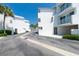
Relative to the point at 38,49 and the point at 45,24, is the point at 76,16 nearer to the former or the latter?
the point at 45,24

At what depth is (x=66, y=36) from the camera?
1858 centimetres

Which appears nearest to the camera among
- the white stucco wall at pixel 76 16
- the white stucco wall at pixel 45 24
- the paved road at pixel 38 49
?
the paved road at pixel 38 49

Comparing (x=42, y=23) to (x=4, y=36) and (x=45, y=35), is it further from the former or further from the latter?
(x=4, y=36)

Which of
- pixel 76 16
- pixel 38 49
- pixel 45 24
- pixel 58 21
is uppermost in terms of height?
pixel 76 16

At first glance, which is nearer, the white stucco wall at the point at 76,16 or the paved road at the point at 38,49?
the paved road at the point at 38,49

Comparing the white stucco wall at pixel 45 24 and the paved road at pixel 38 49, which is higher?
the white stucco wall at pixel 45 24

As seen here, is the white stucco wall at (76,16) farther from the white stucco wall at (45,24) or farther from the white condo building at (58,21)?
the white stucco wall at (45,24)

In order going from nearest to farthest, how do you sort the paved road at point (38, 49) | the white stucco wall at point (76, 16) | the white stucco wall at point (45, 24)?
the paved road at point (38, 49), the white stucco wall at point (45, 24), the white stucco wall at point (76, 16)

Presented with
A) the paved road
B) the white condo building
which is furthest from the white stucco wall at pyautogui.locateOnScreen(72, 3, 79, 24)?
the paved road

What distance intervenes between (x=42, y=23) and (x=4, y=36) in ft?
19.9

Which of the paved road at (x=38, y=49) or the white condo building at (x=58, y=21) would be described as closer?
the paved road at (x=38, y=49)

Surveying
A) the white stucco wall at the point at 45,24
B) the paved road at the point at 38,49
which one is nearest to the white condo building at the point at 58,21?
the white stucco wall at the point at 45,24

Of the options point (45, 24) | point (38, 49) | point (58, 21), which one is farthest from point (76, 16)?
point (38, 49)

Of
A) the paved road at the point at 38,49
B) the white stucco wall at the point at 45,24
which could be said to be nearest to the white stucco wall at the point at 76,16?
the white stucco wall at the point at 45,24
